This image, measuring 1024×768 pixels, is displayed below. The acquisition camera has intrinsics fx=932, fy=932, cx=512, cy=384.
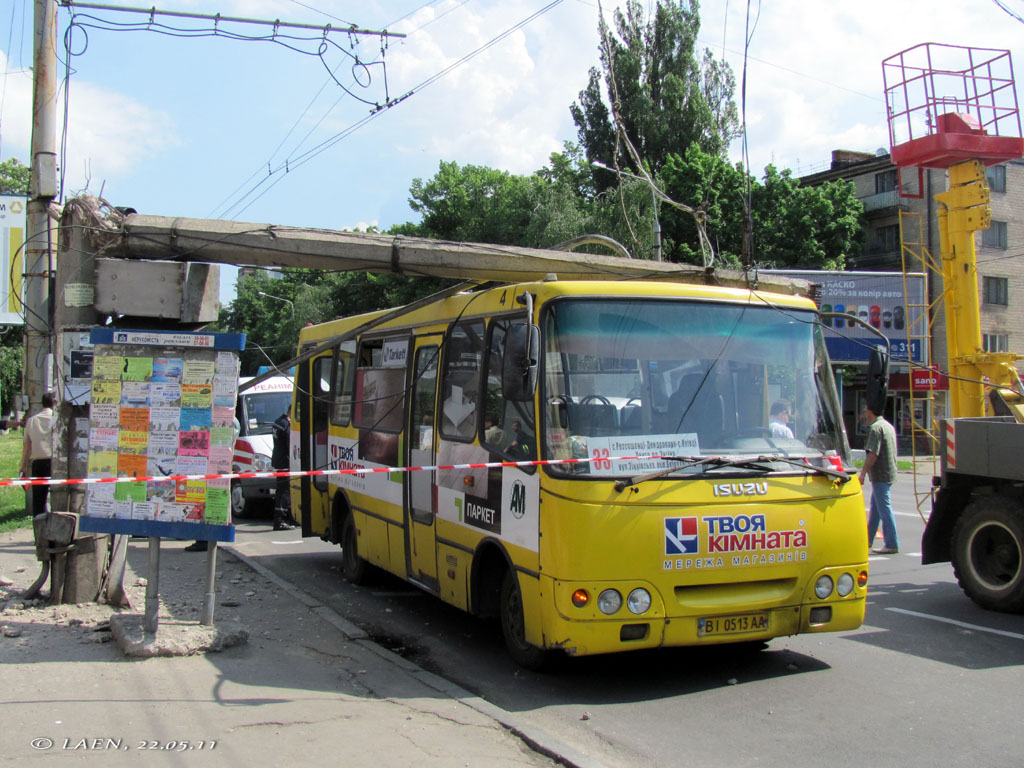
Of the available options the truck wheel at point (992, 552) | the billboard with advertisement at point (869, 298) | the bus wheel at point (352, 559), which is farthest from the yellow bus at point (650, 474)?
the billboard with advertisement at point (869, 298)

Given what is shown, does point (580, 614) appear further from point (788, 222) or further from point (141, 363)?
point (788, 222)

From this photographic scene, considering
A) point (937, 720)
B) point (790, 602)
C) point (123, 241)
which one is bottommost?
point (937, 720)

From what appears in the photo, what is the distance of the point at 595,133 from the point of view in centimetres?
5231

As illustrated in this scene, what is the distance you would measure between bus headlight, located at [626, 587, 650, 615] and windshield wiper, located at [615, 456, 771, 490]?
0.65m

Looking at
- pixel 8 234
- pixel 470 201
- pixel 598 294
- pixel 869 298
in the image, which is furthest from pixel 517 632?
pixel 470 201

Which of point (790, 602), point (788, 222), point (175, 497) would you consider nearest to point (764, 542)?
point (790, 602)

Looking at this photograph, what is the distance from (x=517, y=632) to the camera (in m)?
6.48

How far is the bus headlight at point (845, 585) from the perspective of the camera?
247 inches

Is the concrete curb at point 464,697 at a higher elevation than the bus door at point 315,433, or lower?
lower

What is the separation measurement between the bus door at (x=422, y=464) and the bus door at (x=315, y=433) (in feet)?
9.55

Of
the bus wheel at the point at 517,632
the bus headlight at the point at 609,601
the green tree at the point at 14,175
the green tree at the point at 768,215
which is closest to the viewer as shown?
the bus headlight at the point at 609,601

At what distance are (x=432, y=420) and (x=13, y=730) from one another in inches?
155

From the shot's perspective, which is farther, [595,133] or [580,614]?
[595,133]

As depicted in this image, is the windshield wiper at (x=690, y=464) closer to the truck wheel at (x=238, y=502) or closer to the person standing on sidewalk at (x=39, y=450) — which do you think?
the person standing on sidewalk at (x=39, y=450)
